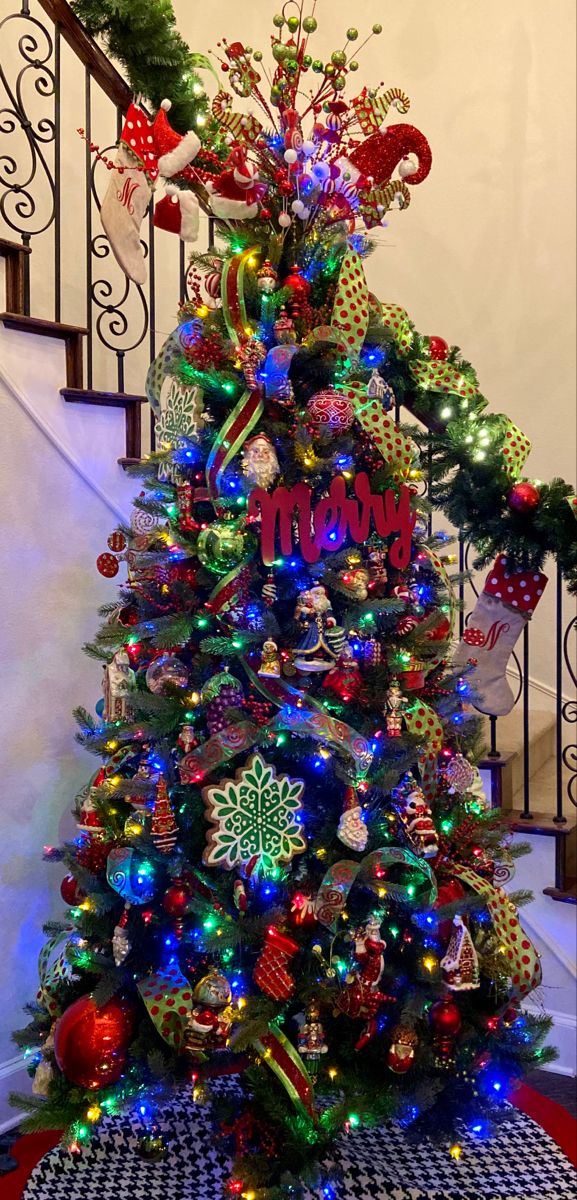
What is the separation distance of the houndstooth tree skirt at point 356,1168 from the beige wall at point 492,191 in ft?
6.97

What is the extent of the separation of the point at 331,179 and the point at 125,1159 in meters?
2.13

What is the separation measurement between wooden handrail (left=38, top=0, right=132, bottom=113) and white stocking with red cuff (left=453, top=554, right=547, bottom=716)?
5.20 feet

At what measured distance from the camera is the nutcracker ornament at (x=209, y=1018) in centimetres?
165

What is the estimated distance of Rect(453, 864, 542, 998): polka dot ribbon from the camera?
1.87 metres

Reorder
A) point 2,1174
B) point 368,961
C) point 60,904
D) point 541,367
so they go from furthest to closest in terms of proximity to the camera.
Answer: point 541,367
point 60,904
point 2,1174
point 368,961

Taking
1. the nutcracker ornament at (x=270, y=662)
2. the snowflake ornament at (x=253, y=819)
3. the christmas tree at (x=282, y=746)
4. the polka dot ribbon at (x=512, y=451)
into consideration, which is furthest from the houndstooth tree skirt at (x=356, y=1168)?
the polka dot ribbon at (x=512, y=451)

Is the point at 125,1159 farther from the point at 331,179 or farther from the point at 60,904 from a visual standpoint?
the point at 331,179

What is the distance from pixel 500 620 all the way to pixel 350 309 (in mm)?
978

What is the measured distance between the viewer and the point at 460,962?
175cm

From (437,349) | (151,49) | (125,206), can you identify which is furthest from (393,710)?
(151,49)

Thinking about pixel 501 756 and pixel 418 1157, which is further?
pixel 501 756

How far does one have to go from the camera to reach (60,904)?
7.52 ft

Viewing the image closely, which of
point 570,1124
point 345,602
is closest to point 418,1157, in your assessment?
point 570,1124

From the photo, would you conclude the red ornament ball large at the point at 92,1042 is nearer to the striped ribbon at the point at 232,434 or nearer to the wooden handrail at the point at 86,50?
the striped ribbon at the point at 232,434
